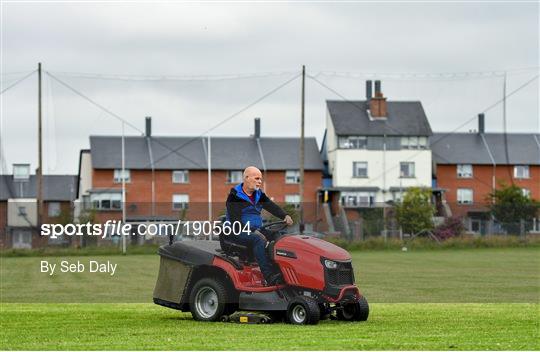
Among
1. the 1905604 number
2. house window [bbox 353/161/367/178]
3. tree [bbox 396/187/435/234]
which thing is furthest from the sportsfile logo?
house window [bbox 353/161/367/178]

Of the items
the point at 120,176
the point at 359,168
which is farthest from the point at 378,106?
A: the point at 120,176

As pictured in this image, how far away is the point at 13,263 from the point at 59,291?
4.48ft

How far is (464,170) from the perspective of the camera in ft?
344

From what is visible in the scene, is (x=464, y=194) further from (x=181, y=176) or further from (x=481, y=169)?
(x=181, y=176)

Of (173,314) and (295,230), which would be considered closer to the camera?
(173,314)

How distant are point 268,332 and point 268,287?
183 centimetres

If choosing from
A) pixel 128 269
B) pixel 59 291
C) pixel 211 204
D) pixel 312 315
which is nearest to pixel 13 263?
pixel 59 291

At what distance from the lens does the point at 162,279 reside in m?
19.3

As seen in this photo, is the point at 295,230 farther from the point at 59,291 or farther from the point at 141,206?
the point at 59,291

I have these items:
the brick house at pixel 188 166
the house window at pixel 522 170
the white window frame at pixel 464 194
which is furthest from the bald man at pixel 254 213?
the house window at pixel 522 170

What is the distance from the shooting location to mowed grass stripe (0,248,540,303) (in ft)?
80.2

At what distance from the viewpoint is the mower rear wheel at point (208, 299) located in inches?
724

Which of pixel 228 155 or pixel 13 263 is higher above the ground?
pixel 228 155

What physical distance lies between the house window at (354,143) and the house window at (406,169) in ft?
11.2
